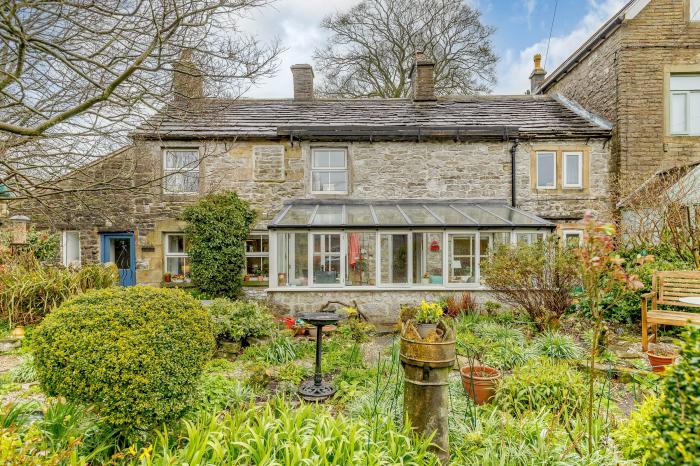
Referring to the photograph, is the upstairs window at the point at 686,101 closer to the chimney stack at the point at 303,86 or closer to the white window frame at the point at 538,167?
the white window frame at the point at 538,167

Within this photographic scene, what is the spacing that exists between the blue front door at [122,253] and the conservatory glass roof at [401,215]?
5102mm

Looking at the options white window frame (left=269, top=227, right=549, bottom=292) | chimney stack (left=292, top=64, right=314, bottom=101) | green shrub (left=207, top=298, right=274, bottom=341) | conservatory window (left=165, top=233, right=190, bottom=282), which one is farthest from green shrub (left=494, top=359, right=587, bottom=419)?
chimney stack (left=292, top=64, right=314, bottom=101)

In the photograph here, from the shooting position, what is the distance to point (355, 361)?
18.2 feet

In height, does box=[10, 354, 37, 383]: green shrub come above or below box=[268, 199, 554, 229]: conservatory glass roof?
below

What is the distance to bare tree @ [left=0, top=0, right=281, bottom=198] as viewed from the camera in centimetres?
408

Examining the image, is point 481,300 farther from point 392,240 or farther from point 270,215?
point 270,215

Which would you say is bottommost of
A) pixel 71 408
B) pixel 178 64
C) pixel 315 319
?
pixel 71 408

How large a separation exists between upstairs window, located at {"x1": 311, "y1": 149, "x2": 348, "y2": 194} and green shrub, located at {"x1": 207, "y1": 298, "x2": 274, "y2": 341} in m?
5.64

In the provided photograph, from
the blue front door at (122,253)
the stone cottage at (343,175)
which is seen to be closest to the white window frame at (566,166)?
the stone cottage at (343,175)

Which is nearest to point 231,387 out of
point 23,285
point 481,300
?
point 23,285

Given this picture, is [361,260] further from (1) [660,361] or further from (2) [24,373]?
(2) [24,373]

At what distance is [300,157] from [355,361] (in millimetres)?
7466

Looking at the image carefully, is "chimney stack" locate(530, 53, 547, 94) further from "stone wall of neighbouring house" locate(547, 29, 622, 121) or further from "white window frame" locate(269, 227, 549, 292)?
"white window frame" locate(269, 227, 549, 292)

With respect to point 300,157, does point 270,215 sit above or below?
below
